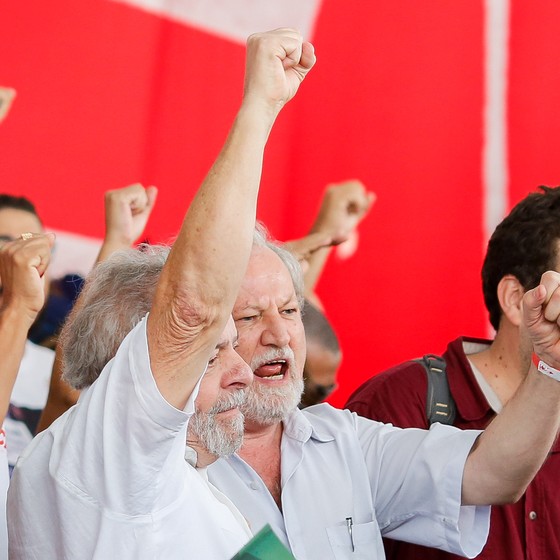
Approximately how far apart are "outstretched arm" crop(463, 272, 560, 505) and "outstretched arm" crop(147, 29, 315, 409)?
567 mm

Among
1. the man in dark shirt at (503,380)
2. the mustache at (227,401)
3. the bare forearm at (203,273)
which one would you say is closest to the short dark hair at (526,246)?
the man in dark shirt at (503,380)

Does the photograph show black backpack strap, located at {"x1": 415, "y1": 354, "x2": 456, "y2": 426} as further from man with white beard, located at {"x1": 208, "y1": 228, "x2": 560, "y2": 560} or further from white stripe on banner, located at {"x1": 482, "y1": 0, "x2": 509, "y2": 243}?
white stripe on banner, located at {"x1": 482, "y1": 0, "x2": 509, "y2": 243}

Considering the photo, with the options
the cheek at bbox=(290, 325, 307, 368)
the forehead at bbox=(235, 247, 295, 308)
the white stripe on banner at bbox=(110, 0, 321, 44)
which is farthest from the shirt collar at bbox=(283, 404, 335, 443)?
the white stripe on banner at bbox=(110, 0, 321, 44)

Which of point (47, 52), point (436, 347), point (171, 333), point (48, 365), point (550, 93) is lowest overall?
point (48, 365)

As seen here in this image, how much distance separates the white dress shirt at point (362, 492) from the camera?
1757 millimetres

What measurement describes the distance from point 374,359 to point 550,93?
896 mm

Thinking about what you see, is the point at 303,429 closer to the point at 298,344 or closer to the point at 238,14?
the point at 298,344

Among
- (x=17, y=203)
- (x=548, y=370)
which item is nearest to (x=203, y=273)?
(x=548, y=370)

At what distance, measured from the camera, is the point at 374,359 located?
319 cm

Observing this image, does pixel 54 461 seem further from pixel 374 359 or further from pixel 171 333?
pixel 374 359

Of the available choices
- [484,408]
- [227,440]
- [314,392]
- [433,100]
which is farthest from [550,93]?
[227,440]

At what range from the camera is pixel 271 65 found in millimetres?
1305

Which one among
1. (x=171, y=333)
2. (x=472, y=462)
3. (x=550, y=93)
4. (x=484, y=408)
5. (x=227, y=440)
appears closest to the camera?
(x=171, y=333)

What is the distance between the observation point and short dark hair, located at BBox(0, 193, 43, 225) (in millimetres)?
2686
